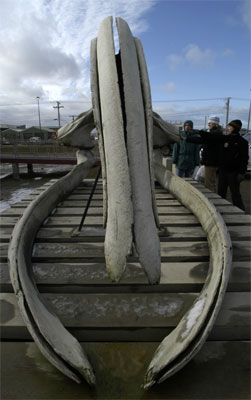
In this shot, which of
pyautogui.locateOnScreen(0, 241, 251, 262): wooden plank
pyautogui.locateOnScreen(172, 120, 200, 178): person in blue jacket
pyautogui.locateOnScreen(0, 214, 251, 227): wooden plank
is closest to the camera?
pyautogui.locateOnScreen(0, 241, 251, 262): wooden plank

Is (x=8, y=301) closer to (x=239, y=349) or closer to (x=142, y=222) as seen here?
(x=142, y=222)

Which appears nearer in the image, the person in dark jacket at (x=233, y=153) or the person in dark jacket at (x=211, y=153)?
the person in dark jacket at (x=233, y=153)

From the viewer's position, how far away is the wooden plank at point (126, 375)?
1.20m

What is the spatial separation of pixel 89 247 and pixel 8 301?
728 mm

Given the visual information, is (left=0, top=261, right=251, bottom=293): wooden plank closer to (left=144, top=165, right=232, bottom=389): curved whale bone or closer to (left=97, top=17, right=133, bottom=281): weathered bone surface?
(left=144, top=165, right=232, bottom=389): curved whale bone

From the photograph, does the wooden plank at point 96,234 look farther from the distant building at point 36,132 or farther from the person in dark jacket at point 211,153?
the distant building at point 36,132

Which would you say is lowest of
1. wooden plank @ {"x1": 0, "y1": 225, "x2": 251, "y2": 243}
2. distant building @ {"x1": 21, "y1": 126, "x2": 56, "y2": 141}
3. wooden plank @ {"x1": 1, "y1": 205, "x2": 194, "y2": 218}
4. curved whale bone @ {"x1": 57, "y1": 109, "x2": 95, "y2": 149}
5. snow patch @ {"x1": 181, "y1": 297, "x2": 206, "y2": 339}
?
snow patch @ {"x1": 181, "y1": 297, "x2": 206, "y2": 339}

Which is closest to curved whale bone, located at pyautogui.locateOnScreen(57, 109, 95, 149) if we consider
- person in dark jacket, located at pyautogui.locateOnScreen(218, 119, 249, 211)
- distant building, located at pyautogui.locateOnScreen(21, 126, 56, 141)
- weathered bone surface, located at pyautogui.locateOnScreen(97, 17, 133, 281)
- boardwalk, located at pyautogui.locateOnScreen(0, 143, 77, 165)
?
weathered bone surface, located at pyautogui.locateOnScreen(97, 17, 133, 281)

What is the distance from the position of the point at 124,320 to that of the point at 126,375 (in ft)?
0.93

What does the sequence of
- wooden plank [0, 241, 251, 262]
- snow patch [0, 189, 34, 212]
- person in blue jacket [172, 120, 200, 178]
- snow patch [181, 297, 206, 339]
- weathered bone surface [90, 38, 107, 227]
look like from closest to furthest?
snow patch [181, 297, 206, 339] < weathered bone surface [90, 38, 107, 227] < wooden plank [0, 241, 251, 262] < person in blue jacket [172, 120, 200, 178] < snow patch [0, 189, 34, 212]

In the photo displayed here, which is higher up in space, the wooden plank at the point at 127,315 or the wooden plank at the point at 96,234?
the wooden plank at the point at 96,234

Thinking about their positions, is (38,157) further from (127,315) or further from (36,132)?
(36,132)

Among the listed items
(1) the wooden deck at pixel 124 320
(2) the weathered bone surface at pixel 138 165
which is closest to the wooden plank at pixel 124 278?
(1) the wooden deck at pixel 124 320

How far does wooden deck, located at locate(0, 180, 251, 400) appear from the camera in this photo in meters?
1.23
